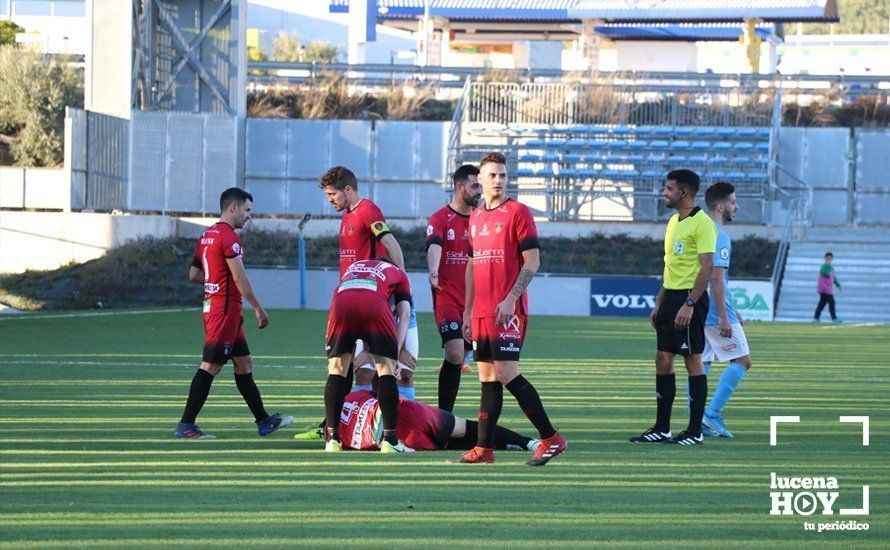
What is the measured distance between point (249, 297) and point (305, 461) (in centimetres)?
176

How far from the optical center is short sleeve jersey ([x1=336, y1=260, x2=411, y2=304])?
351 inches

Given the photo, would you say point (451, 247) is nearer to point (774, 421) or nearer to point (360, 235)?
point (360, 235)

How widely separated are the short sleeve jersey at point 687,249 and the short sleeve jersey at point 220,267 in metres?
3.35

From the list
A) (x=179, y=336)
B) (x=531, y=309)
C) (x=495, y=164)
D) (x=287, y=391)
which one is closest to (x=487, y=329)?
(x=495, y=164)

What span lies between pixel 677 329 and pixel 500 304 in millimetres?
2119

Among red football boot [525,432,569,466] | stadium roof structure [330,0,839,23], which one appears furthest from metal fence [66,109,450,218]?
red football boot [525,432,569,466]

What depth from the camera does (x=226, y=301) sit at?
9.88 meters

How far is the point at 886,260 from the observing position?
118 feet

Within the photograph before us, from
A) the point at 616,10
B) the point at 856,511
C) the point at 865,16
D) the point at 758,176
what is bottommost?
the point at 856,511

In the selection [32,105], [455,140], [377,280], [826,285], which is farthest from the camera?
[32,105]

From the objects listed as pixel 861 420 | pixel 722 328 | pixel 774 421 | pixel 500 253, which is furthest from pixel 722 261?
pixel 500 253

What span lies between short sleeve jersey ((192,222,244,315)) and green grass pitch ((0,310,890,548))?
102 centimetres

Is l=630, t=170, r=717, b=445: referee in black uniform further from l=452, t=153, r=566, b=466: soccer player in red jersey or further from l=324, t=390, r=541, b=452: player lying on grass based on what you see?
l=452, t=153, r=566, b=466: soccer player in red jersey

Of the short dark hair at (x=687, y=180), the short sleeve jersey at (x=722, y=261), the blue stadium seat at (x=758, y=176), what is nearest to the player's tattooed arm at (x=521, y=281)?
the short dark hair at (x=687, y=180)
